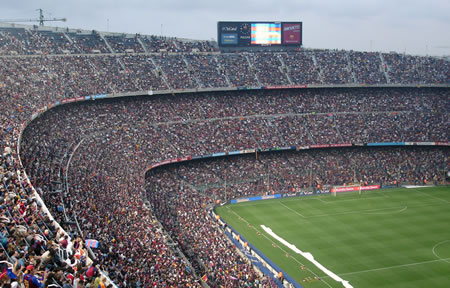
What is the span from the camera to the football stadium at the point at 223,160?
89.5ft

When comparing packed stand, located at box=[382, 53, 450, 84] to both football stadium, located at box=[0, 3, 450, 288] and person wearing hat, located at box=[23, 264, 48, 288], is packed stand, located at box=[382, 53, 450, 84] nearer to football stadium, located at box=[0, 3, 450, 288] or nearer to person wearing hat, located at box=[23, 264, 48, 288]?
football stadium, located at box=[0, 3, 450, 288]

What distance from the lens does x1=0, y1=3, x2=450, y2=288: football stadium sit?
89.5ft

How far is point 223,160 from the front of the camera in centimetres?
5925

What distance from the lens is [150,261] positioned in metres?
26.9

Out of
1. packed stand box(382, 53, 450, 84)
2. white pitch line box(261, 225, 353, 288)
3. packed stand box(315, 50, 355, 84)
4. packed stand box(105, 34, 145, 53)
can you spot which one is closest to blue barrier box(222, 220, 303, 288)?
white pitch line box(261, 225, 353, 288)

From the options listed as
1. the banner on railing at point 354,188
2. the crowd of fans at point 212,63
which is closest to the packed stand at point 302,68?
the crowd of fans at point 212,63

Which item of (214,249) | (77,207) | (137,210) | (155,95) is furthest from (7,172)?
(155,95)

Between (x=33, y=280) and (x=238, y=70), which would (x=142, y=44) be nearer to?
(x=238, y=70)

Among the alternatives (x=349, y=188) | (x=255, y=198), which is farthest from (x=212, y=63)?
(x=349, y=188)

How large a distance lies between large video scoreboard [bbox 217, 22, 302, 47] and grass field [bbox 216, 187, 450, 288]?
27.8 metres

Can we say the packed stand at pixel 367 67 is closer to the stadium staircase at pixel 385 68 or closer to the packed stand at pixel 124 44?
the stadium staircase at pixel 385 68

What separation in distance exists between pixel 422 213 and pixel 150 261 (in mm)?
33258

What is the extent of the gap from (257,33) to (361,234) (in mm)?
38811

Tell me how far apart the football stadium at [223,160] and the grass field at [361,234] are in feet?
0.64
